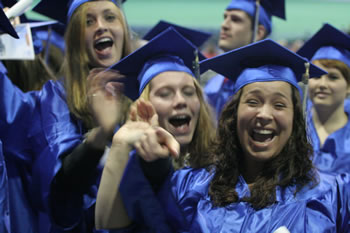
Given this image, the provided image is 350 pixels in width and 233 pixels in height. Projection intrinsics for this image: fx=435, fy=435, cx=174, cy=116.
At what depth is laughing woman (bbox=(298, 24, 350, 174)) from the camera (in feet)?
12.2

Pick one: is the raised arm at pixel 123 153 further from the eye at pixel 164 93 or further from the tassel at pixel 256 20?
the tassel at pixel 256 20

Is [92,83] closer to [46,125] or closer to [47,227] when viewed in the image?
[46,125]

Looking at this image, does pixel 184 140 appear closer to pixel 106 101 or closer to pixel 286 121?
pixel 286 121

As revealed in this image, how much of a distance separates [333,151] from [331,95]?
1.61 ft

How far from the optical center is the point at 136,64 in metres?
2.67

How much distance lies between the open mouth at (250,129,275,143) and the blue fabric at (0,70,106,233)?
0.99 m

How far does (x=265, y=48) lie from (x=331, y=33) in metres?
1.65

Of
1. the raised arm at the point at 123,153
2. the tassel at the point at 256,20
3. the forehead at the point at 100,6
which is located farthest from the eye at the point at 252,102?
the tassel at the point at 256,20

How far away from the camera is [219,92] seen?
15.2ft

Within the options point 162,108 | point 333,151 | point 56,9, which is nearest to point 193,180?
point 162,108

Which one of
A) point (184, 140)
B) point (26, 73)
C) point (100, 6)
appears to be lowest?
point (184, 140)

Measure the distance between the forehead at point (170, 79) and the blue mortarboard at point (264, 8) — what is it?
2.27 metres

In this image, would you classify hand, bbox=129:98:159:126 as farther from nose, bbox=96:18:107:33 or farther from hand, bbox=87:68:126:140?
nose, bbox=96:18:107:33

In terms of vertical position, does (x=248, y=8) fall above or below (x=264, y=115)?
above
